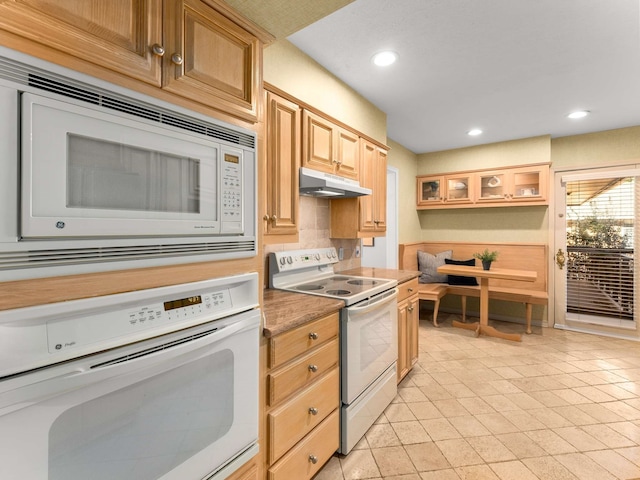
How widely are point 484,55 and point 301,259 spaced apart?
2.01 metres

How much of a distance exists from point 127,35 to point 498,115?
378 centimetres

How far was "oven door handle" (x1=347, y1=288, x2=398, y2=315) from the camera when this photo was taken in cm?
184

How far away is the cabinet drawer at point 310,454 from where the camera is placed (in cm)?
143

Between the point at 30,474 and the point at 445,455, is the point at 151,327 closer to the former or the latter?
the point at 30,474

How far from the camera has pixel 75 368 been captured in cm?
76

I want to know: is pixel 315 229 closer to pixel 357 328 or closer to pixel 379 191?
pixel 379 191

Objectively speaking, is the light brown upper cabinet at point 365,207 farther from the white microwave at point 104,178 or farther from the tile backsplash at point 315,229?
the white microwave at point 104,178

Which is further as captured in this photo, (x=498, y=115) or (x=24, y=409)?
(x=498, y=115)

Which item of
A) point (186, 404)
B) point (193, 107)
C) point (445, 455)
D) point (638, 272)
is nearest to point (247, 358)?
point (186, 404)

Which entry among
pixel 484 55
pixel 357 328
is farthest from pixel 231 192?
pixel 484 55

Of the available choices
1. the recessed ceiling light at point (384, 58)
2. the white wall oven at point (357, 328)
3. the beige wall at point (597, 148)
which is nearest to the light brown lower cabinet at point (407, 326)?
the white wall oven at point (357, 328)

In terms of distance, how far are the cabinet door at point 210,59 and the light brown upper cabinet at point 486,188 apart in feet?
14.1

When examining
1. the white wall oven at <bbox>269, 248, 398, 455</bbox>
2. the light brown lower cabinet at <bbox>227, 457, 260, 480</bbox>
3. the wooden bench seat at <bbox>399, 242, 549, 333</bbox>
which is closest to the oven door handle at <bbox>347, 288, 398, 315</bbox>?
the white wall oven at <bbox>269, 248, 398, 455</bbox>

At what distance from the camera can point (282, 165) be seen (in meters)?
1.86
